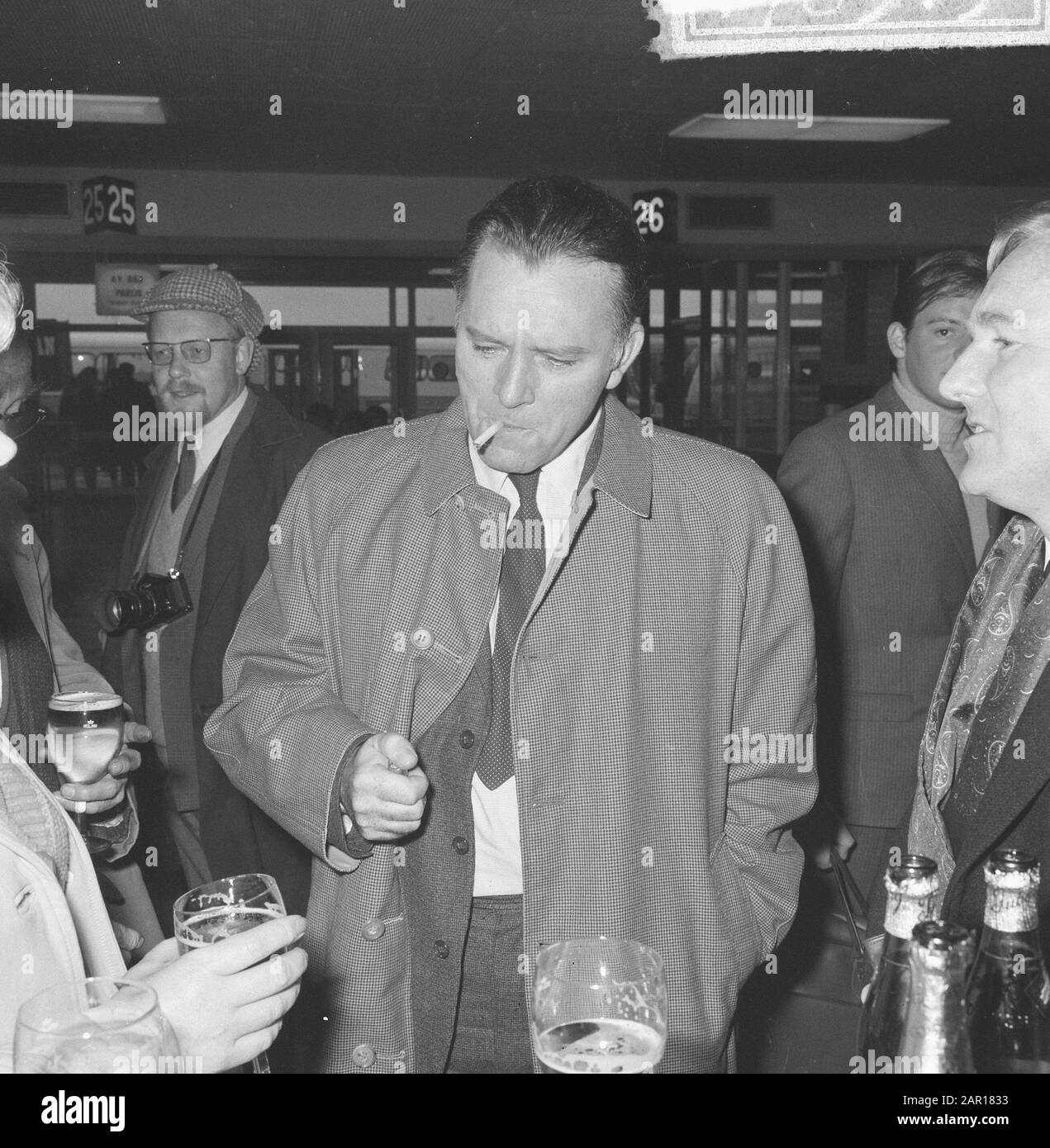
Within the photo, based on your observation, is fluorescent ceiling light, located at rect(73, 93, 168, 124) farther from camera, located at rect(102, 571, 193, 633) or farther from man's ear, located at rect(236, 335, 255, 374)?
camera, located at rect(102, 571, 193, 633)

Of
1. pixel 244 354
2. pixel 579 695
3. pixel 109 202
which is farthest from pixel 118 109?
pixel 579 695

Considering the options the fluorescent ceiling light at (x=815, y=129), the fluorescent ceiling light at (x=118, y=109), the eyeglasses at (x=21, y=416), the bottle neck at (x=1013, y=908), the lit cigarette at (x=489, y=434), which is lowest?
the bottle neck at (x=1013, y=908)

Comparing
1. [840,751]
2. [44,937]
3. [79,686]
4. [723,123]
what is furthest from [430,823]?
[723,123]

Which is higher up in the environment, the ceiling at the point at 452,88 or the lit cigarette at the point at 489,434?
the ceiling at the point at 452,88

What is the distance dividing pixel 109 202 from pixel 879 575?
660cm

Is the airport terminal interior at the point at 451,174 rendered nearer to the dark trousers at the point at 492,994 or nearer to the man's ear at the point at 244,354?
the man's ear at the point at 244,354

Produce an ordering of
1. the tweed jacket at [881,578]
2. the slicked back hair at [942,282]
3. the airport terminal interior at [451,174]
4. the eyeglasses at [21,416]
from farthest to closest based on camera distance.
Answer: the airport terminal interior at [451,174] < the slicked back hair at [942,282] < the tweed jacket at [881,578] < the eyeglasses at [21,416]

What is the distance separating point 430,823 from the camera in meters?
1.51

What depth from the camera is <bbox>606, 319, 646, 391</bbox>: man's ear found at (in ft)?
5.30

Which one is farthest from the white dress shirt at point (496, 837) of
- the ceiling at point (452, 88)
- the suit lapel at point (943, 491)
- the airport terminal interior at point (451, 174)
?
the ceiling at point (452, 88)

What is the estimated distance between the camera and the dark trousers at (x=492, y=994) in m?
1.55

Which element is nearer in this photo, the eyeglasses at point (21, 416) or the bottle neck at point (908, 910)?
the bottle neck at point (908, 910)

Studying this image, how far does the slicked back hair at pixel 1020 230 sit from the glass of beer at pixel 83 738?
1362 mm

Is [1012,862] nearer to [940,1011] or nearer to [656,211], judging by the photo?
[940,1011]
